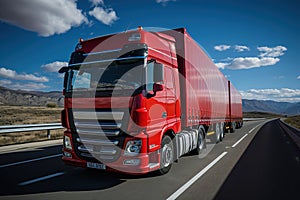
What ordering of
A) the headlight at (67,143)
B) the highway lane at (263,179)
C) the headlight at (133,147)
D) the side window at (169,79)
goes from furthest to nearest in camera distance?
the side window at (169,79) → the headlight at (67,143) → the headlight at (133,147) → the highway lane at (263,179)

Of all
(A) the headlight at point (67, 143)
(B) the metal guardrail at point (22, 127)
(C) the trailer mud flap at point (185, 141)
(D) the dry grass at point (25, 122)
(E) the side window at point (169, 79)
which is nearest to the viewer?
(A) the headlight at point (67, 143)

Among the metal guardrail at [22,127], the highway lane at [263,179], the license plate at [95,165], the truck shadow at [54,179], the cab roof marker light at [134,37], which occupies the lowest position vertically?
the highway lane at [263,179]

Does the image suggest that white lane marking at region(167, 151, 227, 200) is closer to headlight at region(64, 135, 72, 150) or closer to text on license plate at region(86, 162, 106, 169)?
text on license plate at region(86, 162, 106, 169)

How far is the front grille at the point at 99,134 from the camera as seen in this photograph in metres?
4.75

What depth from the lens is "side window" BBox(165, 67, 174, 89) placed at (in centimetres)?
589

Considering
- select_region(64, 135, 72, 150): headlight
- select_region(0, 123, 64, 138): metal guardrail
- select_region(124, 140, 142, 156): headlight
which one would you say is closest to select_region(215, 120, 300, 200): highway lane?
select_region(124, 140, 142, 156): headlight

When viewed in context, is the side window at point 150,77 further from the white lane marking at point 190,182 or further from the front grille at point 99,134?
the white lane marking at point 190,182

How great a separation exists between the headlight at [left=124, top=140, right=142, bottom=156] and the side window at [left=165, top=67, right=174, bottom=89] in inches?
73.5

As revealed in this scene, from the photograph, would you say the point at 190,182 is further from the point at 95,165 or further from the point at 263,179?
the point at 95,165

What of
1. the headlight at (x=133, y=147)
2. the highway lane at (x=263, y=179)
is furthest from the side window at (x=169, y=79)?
the highway lane at (x=263, y=179)

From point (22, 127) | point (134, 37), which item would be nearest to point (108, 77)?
point (134, 37)

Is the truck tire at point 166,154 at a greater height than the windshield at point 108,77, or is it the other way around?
the windshield at point 108,77

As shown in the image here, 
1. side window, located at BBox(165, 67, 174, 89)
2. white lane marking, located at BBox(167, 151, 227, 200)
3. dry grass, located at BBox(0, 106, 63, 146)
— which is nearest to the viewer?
white lane marking, located at BBox(167, 151, 227, 200)

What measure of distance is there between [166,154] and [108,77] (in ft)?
8.07
